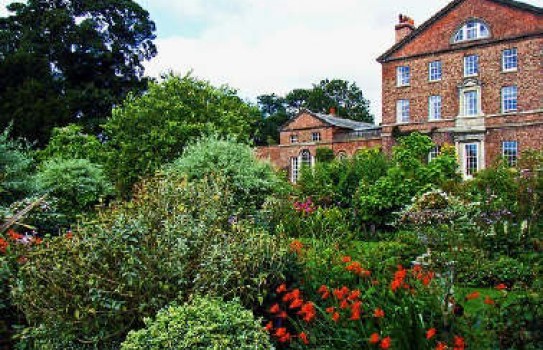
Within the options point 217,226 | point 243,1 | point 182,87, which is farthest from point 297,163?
point 217,226

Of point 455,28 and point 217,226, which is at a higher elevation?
point 455,28

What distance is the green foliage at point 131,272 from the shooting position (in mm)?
4395

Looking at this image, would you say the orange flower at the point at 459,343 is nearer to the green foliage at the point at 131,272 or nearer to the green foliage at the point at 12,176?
the green foliage at the point at 131,272

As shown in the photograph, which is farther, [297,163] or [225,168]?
[297,163]

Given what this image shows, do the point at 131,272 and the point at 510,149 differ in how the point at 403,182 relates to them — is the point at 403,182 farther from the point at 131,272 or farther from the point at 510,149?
the point at 510,149

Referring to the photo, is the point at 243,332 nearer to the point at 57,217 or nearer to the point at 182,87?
the point at 57,217

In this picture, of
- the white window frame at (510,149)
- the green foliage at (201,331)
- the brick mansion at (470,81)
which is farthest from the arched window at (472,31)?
the green foliage at (201,331)

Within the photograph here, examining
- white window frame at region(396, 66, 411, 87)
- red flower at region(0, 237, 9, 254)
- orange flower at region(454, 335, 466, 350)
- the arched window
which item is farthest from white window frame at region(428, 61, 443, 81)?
orange flower at region(454, 335, 466, 350)

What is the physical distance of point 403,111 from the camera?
34281 mm

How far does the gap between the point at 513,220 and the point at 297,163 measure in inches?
1169

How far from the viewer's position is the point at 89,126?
31.9 m

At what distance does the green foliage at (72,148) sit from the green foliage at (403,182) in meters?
11.2

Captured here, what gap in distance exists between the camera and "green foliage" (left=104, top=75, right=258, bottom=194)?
16.4 m

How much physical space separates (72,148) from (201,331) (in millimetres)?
19159
